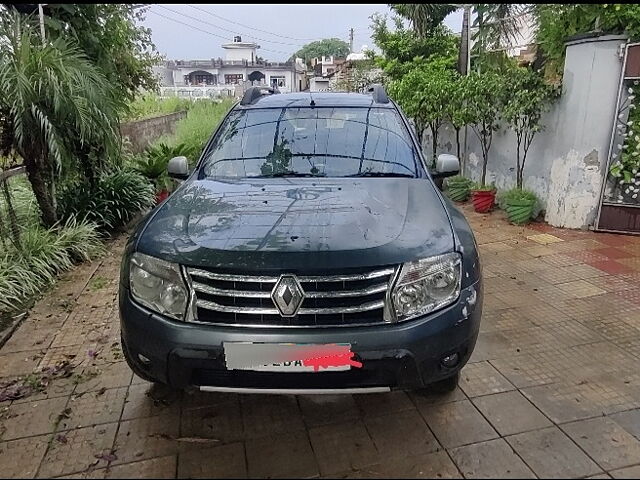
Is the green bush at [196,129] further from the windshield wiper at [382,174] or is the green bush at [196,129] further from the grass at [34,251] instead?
the windshield wiper at [382,174]

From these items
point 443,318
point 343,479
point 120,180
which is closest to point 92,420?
point 343,479

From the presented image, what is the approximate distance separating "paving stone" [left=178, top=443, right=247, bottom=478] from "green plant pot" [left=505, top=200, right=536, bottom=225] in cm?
473

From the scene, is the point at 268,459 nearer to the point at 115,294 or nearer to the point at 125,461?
the point at 125,461

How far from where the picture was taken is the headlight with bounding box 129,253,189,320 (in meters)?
2.09

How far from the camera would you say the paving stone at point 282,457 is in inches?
83.4

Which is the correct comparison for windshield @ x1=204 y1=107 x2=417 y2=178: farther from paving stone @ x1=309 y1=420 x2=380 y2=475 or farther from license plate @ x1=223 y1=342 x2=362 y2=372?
paving stone @ x1=309 y1=420 x2=380 y2=475

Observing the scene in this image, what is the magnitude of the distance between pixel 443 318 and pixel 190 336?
3.43 ft

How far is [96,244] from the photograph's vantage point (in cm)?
525

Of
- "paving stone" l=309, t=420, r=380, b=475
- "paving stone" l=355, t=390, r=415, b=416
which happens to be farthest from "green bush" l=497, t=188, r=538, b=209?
"paving stone" l=309, t=420, r=380, b=475

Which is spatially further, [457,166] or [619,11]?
[619,11]

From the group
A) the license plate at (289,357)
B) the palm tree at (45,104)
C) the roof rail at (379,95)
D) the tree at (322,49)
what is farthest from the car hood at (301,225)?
the tree at (322,49)

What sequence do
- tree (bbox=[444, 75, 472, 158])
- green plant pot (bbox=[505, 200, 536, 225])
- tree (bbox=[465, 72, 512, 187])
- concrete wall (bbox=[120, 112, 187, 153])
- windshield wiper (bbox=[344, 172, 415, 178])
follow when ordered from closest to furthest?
windshield wiper (bbox=[344, 172, 415, 178]), green plant pot (bbox=[505, 200, 536, 225]), tree (bbox=[465, 72, 512, 187]), tree (bbox=[444, 75, 472, 158]), concrete wall (bbox=[120, 112, 187, 153])

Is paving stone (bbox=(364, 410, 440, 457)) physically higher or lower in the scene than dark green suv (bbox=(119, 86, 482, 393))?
lower

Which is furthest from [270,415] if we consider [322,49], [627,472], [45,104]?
[322,49]
